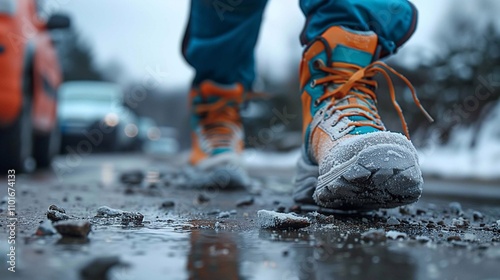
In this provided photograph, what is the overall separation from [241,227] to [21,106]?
9.25 feet

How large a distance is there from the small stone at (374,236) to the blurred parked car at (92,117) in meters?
10.2

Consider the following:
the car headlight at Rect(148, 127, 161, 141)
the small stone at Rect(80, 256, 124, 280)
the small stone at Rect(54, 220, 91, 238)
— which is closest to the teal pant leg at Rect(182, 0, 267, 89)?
the small stone at Rect(54, 220, 91, 238)

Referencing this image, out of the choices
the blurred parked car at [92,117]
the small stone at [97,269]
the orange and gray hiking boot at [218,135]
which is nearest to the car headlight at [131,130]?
the blurred parked car at [92,117]

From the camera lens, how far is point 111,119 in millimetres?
12422

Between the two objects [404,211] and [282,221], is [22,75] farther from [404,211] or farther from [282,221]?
[282,221]

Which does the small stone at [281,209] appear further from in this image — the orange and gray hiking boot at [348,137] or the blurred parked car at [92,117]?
the blurred parked car at [92,117]

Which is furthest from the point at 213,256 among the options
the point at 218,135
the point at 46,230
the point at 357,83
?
the point at 218,135

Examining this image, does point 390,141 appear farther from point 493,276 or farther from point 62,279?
point 62,279

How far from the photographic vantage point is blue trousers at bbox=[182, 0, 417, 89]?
187 centimetres

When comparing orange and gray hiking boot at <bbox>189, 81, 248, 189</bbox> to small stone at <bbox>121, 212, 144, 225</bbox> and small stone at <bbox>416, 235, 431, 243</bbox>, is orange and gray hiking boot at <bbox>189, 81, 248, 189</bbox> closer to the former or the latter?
small stone at <bbox>121, 212, 144, 225</bbox>

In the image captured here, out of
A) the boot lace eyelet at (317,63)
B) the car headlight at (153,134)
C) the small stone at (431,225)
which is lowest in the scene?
the small stone at (431,225)

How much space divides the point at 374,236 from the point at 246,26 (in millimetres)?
1562

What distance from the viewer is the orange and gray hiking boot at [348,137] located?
4.83ft

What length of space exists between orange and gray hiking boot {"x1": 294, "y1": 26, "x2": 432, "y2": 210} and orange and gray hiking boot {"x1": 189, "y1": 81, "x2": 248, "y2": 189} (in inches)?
38.4
